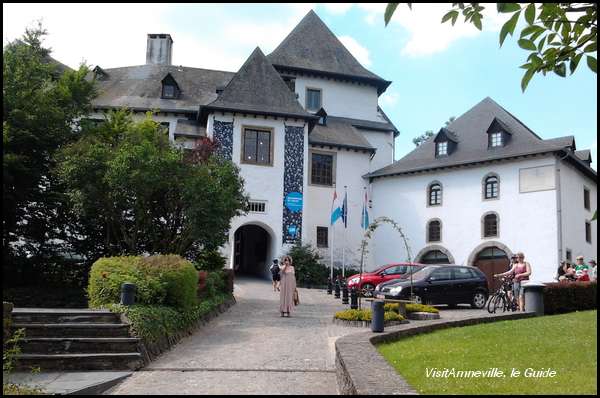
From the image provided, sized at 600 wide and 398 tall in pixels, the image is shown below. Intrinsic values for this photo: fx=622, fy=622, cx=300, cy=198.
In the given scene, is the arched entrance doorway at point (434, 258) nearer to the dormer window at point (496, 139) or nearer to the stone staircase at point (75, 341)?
the dormer window at point (496, 139)

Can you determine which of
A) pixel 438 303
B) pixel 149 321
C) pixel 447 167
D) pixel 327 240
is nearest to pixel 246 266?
pixel 327 240

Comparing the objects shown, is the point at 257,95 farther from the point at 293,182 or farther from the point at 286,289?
the point at 286,289

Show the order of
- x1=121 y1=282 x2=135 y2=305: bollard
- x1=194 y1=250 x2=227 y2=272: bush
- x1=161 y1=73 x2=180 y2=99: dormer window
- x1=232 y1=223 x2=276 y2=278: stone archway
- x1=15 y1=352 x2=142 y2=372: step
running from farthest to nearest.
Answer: x1=161 y1=73 x2=180 y2=99: dormer window → x1=232 y1=223 x2=276 y2=278: stone archway → x1=194 y1=250 x2=227 y2=272: bush → x1=121 y1=282 x2=135 y2=305: bollard → x1=15 y1=352 x2=142 y2=372: step

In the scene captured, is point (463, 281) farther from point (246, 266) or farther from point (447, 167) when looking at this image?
point (246, 266)

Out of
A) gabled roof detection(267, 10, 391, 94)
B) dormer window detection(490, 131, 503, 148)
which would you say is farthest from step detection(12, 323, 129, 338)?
gabled roof detection(267, 10, 391, 94)

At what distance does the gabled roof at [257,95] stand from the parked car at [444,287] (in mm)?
14904

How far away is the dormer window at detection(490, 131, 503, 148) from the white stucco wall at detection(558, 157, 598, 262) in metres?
3.68

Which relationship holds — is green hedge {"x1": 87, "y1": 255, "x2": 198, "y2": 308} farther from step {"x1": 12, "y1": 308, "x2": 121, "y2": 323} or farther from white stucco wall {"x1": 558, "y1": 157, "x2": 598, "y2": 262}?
white stucco wall {"x1": 558, "y1": 157, "x2": 598, "y2": 262}

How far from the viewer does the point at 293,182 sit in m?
32.9

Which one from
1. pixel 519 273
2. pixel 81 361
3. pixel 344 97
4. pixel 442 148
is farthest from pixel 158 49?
pixel 81 361

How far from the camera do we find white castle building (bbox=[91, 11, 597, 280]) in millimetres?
31797

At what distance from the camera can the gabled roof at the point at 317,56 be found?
39406 millimetres

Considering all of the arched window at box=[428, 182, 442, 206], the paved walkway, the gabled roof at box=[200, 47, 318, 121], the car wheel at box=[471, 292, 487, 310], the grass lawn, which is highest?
the gabled roof at box=[200, 47, 318, 121]

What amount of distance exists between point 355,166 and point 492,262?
983 cm
